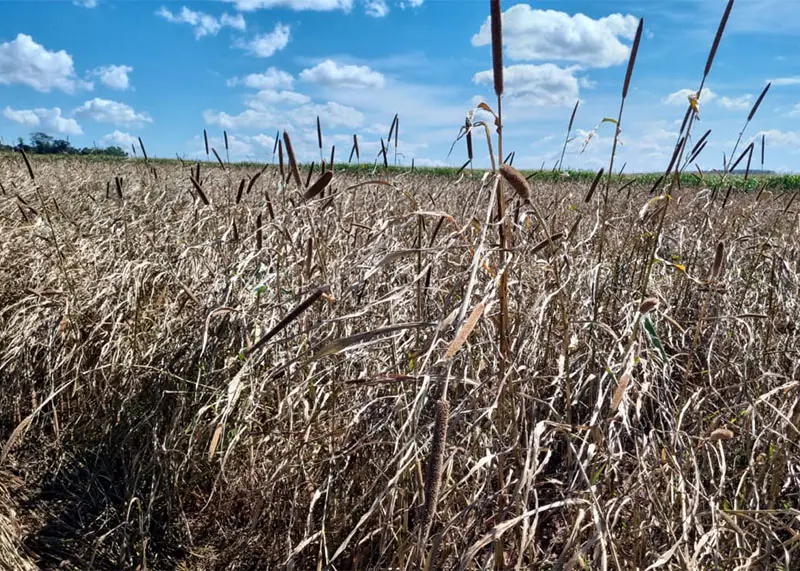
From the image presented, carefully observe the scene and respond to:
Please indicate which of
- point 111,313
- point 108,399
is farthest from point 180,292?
point 108,399

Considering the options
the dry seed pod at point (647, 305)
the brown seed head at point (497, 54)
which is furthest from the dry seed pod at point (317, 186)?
the dry seed pod at point (647, 305)

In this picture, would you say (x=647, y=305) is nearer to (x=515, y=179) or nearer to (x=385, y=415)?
(x=515, y=179)

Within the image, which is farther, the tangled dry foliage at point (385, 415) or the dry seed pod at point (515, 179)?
the tangled dry foliage at point (385, 415)

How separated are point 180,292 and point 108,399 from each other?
0.53 m

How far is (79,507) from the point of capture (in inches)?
91.2

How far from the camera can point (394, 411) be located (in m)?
1.83

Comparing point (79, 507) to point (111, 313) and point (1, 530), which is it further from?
point (111, 313)

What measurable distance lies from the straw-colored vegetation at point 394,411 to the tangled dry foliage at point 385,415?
1 cm

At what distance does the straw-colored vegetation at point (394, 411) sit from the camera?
1.50m

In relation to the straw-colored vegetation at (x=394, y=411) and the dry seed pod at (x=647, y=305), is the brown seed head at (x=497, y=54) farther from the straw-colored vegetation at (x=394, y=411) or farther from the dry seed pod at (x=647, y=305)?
the dry seed pod at (x=647, y=305)

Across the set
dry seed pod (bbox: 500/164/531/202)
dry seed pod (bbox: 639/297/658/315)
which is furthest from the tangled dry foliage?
dry seed pod (bbox: 500/164/531/202)

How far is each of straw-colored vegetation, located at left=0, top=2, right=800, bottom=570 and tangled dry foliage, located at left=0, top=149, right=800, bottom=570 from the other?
1 centimetres

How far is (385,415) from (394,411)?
0.27ft

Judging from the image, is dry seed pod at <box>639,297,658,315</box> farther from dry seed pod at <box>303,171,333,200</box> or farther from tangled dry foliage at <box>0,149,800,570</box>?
dry seed pod at <box>303,171,333,200</box>
